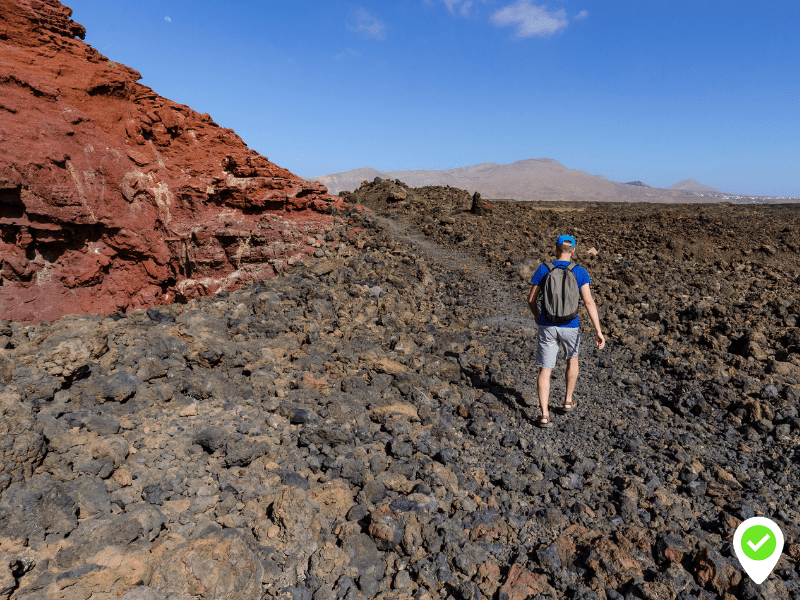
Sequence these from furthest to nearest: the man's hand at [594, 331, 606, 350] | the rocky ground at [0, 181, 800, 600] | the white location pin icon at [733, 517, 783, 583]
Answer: the man's hand at [594, 331, 606, 350], the white location pin icon at [733, 517, 783, 583], the rocky ground at [0, 181, 800, 600]

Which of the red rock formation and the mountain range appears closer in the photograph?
the red rock formation

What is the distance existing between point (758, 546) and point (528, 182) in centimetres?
13380

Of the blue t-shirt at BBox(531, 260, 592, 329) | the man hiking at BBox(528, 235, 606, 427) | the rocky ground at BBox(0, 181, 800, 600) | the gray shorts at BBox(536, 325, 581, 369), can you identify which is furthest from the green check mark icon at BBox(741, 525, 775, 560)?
the blue t-shirt at BBox(531, 260, 592, 329)

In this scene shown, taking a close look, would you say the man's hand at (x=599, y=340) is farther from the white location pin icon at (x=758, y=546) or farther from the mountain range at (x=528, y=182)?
the mountain range at (x=528, y=182)

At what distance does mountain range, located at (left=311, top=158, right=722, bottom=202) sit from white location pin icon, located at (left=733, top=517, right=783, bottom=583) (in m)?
94.7

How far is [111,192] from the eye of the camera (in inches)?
269

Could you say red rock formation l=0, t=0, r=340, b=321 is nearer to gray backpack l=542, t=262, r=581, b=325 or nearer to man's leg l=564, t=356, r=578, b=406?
gray backpack l=542, t=262, r=581, b=325

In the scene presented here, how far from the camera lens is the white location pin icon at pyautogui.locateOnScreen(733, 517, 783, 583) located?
9.42ft

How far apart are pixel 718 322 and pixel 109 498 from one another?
830 centimetres

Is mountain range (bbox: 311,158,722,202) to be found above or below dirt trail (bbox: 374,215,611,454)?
above

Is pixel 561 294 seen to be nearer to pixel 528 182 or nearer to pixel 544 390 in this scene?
pixel 544 390

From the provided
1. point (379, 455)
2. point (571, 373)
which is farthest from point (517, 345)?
point (379, 455)

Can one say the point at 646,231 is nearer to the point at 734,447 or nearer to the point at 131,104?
the point at 734,447

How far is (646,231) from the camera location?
42.0 feet
